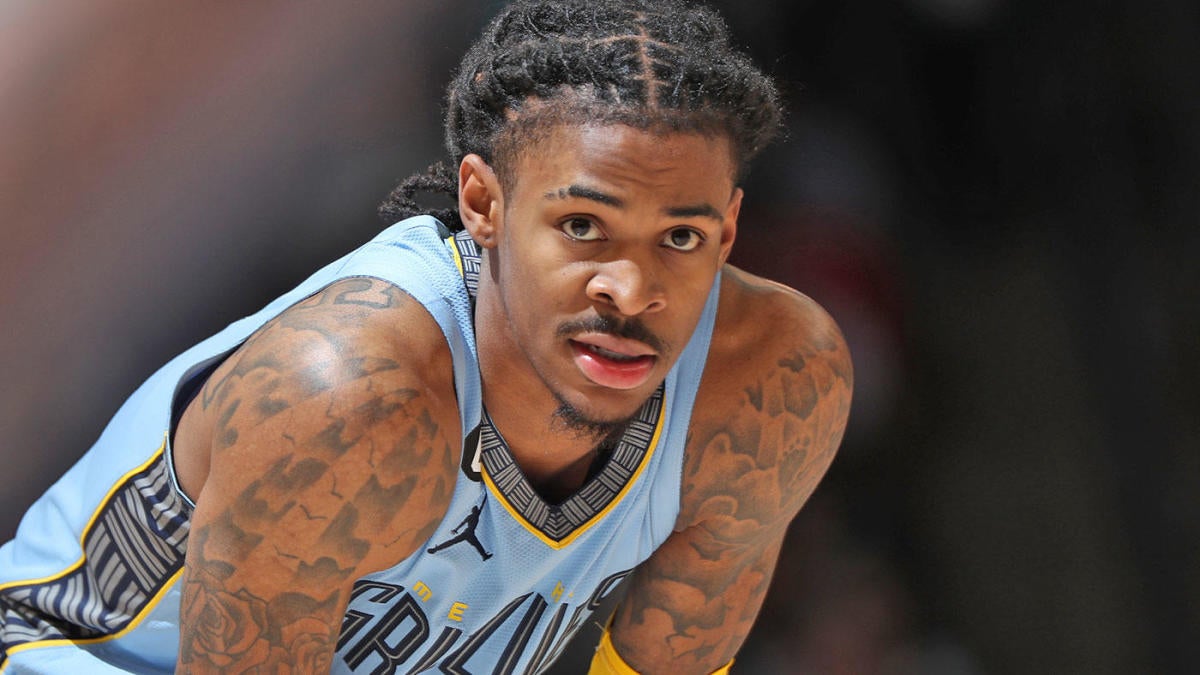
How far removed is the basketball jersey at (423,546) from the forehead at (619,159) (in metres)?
0.17

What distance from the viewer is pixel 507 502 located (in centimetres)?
136

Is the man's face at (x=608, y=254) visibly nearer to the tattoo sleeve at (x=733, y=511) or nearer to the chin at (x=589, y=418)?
the chin at (x=589, y=418)

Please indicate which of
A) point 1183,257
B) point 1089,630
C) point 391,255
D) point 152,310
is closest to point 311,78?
point 152,310

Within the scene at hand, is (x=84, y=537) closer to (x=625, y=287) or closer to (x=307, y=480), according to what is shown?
(x=307, y=480)

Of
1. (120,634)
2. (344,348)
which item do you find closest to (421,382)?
(344,348)

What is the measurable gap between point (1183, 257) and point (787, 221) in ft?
1.93

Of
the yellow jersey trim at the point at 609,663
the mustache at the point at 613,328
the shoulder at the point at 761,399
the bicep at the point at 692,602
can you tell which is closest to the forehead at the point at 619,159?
the mustache at the point at 613,328

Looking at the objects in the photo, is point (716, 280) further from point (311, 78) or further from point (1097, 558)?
point (1097, 558)

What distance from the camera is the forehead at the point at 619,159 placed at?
4.00ft

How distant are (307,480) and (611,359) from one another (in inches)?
12.1

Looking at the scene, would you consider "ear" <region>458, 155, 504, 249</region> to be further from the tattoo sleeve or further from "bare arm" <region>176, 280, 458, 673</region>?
the tattoo sleeve

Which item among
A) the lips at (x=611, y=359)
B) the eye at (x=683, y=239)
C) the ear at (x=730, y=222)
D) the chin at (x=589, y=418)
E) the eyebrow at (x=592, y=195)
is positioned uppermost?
the ear at (x=730, y=222)

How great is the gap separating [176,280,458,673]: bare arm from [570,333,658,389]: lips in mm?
140

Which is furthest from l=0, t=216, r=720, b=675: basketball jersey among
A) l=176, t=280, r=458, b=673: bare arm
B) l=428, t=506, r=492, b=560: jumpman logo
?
l=176, t=280, r=458, b=673: bare arm
